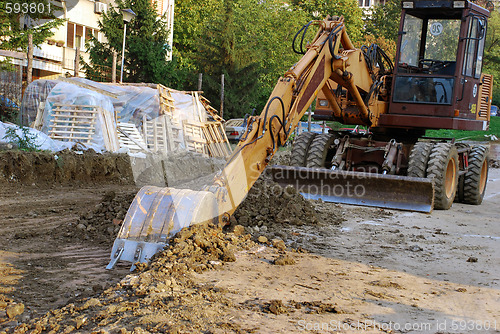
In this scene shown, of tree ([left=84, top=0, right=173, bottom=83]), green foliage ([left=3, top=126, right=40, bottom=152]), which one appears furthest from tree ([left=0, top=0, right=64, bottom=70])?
tree ([left=84, top=0, right=173, bottom=83])

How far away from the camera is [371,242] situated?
7.45 meters

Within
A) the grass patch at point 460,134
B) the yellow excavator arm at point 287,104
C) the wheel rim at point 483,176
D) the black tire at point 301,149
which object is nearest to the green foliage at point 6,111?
the black tire at point 301,149

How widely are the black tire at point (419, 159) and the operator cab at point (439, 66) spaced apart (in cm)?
57

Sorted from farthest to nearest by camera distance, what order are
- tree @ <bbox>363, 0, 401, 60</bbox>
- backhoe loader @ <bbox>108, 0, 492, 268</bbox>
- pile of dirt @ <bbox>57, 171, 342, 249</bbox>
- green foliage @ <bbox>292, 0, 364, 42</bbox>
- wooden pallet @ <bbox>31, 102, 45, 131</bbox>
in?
tree @ <bbox>363, 0, 401, 60</bbox> → green foliage @ <bbox>292, 0, 364, 42</bbox> → wooden pallet @ <bbox>31, 102, 45, 131</bbox> → backhoe loader @ <bbox>108, 0, 492, 268</bbox> → pile of dirt @ <bbox>57, 171, 342, 249</bbox>

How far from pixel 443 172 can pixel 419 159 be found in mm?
450

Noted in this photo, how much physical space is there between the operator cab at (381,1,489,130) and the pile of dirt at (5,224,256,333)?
6017 mm

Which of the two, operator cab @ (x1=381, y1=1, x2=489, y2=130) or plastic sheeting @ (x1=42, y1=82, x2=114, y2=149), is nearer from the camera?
operator cab @ (x1=381, y1=1, x2=489, y2=130)

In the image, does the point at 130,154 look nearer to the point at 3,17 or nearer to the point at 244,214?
the point at 3,17

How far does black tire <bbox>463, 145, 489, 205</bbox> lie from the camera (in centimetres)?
1130

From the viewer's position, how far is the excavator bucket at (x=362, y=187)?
8.83 meters

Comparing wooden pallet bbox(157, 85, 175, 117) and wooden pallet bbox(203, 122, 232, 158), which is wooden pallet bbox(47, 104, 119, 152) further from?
wooden pallet bbox(203, 122, 232, 158)

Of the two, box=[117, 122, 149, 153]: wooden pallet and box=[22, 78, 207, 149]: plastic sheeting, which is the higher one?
box=[22, 78, 207, 149]: plastic sheeting

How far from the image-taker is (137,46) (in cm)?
2386

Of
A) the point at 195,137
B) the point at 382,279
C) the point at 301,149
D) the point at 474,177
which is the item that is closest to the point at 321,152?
the point at 301,149
